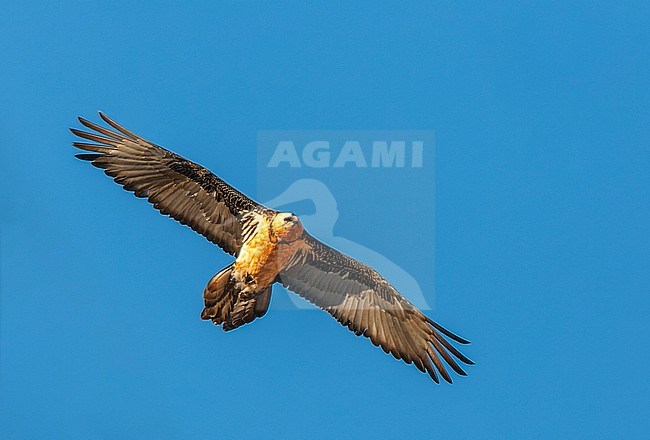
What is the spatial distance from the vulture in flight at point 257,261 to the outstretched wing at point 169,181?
0.01m

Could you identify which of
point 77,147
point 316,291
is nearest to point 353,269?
point 316,291

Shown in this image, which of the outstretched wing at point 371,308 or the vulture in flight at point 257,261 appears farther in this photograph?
the outstretched wing at point 371,308

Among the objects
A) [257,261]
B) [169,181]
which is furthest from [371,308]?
[169,181]

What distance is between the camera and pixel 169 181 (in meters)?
13.9

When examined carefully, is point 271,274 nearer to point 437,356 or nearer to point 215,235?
point 215,235

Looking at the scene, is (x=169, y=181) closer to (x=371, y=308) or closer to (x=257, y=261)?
(x=257, y=261)

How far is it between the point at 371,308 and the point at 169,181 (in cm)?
296

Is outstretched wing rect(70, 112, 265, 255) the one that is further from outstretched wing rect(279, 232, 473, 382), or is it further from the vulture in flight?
outstretched wing rect(279, 232, 473, 382)

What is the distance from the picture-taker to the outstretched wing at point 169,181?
13727 millimetres

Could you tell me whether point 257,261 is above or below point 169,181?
below

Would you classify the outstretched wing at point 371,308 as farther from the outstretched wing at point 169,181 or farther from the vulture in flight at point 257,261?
the outstretched wing at point 169,181

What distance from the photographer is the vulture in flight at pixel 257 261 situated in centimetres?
1332


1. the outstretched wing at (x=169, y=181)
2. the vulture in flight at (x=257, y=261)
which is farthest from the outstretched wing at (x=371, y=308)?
the outstretched wing at (x=169, y=181)

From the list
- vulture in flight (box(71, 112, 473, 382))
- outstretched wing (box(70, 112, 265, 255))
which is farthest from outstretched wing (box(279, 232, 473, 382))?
outstretched wing (box(70, 112, 265, 255))
